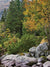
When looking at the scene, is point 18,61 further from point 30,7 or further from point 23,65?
point 30,7

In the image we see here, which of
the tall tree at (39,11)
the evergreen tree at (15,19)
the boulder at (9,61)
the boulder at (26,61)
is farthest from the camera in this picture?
the evergreen tree at (15,19)

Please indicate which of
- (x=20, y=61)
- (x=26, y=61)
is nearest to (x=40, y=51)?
(x=26, y=61)

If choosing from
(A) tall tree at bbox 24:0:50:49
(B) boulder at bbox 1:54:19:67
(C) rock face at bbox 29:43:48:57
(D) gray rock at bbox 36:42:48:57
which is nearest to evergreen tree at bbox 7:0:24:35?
(A) tall tree at bbox 24:0:50:49

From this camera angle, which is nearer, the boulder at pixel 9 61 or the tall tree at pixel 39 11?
the boulder at pixel 9 61

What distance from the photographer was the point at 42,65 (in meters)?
13.5

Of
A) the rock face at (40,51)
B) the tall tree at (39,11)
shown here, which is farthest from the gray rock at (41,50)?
the tall tree at (39,11)

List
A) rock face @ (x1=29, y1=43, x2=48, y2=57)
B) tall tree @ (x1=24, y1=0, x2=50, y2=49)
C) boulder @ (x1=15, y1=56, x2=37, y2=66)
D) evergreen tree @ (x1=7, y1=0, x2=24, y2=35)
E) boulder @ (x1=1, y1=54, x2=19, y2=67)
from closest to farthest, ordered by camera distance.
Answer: boulder @ (x1=15, y1=56, x2=37, y2=66)
boulder @ (x1=1, y1=54, x2=19, y2=67)
rock face @ (x1=29, y1=43, x2=48, y2=57)
tall tree @ (x1=24, y1=0, x2=50, y2=49)
evergreen tree @ (x1=7, y1=0, x2=24, y2=35)

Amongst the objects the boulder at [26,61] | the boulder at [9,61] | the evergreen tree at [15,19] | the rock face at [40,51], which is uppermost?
Result: the evergreen tree at [15,19]

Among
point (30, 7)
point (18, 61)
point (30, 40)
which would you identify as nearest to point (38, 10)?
point (30, 7)

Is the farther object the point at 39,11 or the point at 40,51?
the point at 39,11

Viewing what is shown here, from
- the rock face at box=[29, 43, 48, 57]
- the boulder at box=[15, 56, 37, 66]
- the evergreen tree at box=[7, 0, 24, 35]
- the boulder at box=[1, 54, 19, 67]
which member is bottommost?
the boulder at box=[1, 54, 19, 67]

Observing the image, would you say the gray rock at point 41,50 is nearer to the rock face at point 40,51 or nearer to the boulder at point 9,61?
the rock face at point 40,51

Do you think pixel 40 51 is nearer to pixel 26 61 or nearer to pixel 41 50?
pixel 41 50

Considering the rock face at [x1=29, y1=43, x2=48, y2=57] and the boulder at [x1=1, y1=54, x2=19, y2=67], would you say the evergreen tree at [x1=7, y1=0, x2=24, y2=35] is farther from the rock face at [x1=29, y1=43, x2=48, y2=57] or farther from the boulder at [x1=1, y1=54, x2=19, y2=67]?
the rock face at [x1=29, y1=43, x2=48, y2=57]
